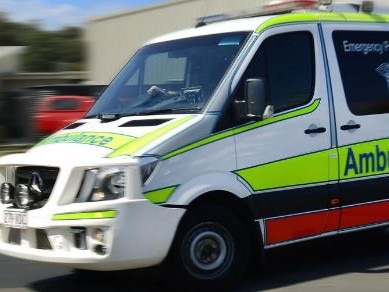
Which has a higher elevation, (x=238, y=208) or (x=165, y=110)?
(x=165, y=110)

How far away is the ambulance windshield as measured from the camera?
5.94 meters

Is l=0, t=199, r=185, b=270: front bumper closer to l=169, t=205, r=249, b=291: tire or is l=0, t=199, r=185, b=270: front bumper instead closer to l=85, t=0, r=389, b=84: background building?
l=169, t=205, r=249, b=291: tire

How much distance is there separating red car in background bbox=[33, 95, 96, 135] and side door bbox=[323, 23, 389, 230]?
11986 millimetres

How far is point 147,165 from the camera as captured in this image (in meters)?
5.27

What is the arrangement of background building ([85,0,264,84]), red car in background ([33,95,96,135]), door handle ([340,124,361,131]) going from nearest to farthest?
door handle ([340,124,361,131]) → red car in background ([33,95,96,135]) → background building ([85,0,264,84])

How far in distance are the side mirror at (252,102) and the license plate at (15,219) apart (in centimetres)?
183

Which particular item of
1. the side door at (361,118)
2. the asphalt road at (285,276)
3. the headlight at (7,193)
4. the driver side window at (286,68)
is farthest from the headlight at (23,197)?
the side door at (361,118)

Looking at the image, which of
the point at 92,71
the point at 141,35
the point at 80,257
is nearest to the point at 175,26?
the point at 141,35

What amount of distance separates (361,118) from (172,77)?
1707 mm

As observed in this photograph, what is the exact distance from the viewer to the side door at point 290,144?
5.83m

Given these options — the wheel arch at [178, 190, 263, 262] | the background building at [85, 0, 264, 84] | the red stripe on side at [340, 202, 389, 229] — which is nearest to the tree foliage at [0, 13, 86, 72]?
the background building at [85, 0, 264, 84]

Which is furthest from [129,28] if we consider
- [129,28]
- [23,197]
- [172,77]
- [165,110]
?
[23,197]

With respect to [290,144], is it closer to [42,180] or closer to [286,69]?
[286,69]

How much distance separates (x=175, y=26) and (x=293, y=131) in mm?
20961
